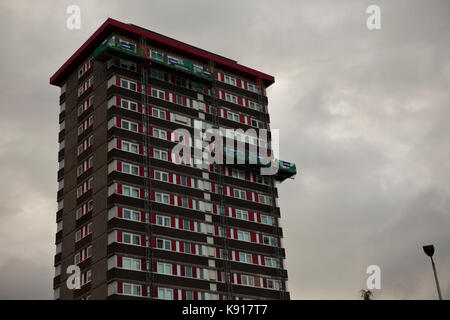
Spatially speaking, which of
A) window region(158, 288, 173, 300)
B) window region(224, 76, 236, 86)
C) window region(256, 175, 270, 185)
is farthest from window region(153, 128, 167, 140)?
window region(158, 288, 173, 300)

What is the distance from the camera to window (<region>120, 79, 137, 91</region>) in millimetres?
110750

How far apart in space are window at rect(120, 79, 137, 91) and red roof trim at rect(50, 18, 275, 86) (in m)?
8.81

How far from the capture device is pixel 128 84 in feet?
366

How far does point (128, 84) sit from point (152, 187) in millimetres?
18065

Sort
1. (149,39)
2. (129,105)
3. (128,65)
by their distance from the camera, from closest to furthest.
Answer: (129,105) < (128,65) < (149,39)

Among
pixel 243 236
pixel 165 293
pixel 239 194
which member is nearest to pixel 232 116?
pixel 239 194

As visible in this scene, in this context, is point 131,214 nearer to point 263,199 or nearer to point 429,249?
point 263,199

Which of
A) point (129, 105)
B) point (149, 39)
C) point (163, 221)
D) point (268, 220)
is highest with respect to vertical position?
point (149, 39)

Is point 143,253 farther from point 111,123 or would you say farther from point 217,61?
point 217,61

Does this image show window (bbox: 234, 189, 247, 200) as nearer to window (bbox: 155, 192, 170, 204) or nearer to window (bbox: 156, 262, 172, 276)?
window (bbox: 155, 192, 170, 204)

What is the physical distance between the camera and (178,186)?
109 meters

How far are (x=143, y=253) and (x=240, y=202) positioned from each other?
80.3ft
